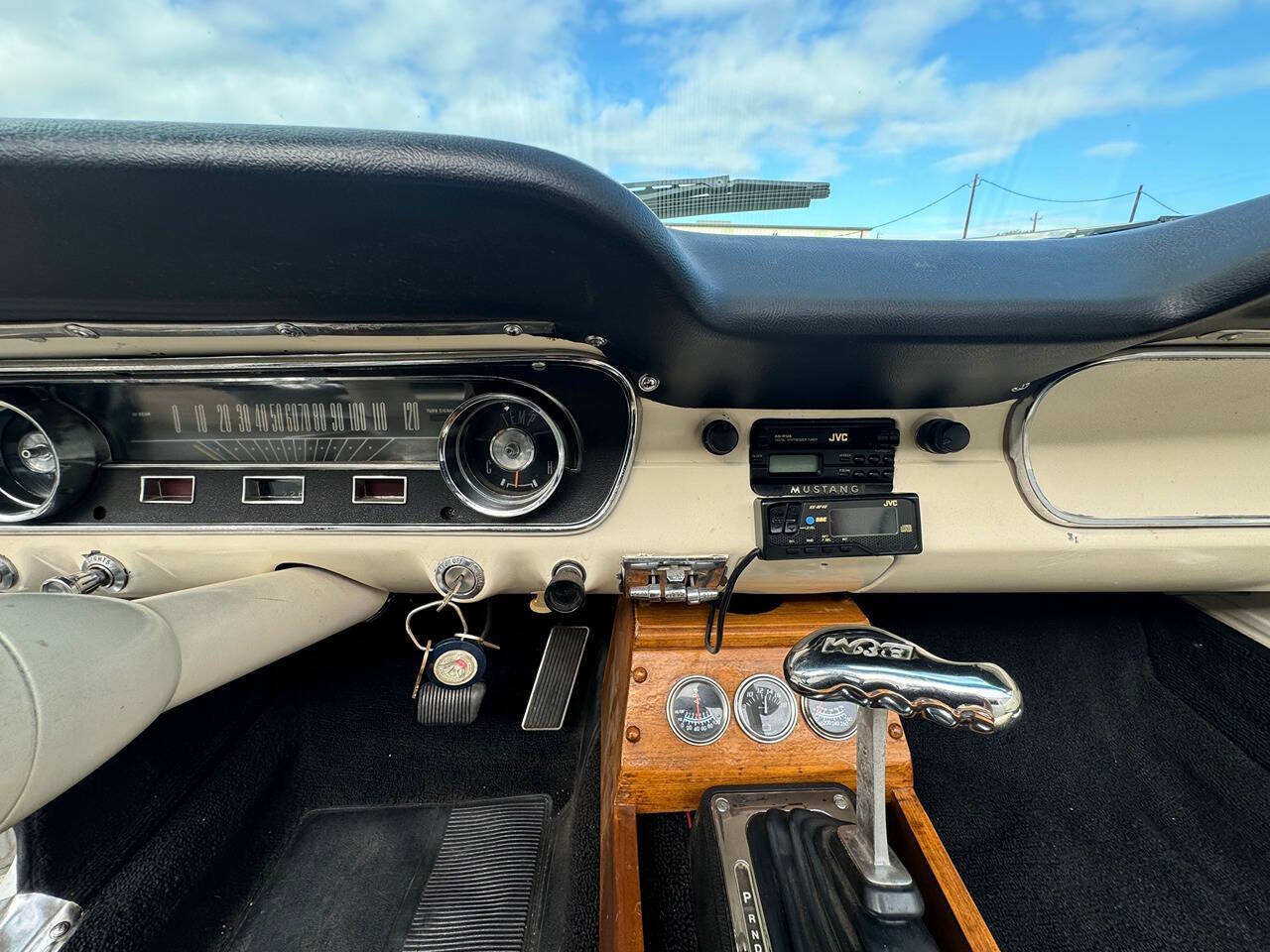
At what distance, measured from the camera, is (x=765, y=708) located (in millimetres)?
1197

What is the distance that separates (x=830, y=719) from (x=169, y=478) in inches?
63.9

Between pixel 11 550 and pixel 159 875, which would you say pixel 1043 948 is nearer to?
pixel 159 875

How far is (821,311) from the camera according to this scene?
0.81 meters

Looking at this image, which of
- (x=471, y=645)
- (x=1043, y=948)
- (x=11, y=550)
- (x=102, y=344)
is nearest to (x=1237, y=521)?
(x=1043, y=948)

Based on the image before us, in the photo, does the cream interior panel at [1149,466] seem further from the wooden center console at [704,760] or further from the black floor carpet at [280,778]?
the black floor carpet at [280,778]

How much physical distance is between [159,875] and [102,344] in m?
1.21

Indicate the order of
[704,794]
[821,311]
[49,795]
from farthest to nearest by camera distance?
[704,794]
[821,311]
[49,795]

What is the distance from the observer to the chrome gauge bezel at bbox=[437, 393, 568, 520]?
1.21 meters

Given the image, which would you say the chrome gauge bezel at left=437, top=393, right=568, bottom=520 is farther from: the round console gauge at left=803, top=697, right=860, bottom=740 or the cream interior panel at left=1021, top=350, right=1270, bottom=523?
the cream interior panel at left=1021, top=350, right=1270, bottom=523

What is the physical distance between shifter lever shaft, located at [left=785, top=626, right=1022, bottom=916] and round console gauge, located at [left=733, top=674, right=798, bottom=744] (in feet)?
0.93

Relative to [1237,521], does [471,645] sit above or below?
below

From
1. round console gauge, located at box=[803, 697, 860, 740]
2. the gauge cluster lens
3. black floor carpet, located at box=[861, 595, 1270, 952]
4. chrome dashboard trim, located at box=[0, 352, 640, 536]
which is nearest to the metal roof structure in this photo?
chrome dashboard trim, located at box=[0, 352, 640, 536]

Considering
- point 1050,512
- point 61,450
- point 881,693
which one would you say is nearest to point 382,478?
point 61,450

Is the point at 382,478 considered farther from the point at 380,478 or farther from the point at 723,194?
the point at 723,194
